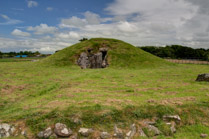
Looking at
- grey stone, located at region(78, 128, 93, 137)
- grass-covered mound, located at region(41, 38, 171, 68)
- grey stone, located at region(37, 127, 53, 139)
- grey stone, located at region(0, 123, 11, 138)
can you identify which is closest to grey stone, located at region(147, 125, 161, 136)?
grey stone, located at region(78, 128, 93, 137)

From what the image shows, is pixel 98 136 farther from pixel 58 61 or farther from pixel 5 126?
pixel 58 61

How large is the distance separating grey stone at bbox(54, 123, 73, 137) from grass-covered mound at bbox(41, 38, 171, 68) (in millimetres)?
24415

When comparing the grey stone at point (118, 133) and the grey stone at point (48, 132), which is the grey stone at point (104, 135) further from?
the grey stone at point (48, 132)

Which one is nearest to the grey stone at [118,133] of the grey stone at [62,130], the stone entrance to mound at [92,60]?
the grey stone at [62,130]

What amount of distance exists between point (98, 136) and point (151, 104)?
414 centimetres

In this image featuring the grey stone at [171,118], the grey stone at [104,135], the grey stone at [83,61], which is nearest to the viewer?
the grey stone at [104,135]

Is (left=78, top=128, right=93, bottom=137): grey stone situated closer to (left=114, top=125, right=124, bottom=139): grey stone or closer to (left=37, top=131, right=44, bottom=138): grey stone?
(left=114, top=125, right=124, bottom=139): grey stone

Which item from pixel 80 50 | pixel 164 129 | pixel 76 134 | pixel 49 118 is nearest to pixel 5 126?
pixel 49 118

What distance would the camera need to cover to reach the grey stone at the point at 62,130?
7.14 m

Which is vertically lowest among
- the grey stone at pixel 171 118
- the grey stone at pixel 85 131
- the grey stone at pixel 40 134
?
the grey stone at pixel 40 134

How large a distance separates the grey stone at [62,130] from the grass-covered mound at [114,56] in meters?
24.4

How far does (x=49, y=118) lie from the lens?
798 centimetres

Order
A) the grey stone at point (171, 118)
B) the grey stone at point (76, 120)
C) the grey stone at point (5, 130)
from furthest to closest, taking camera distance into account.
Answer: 1. the grey stone at point (171, 118)
2. the grey stone at point (76, 120)
3. the grey stone at point (5, 130)

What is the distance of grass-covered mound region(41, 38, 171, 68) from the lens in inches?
1286
